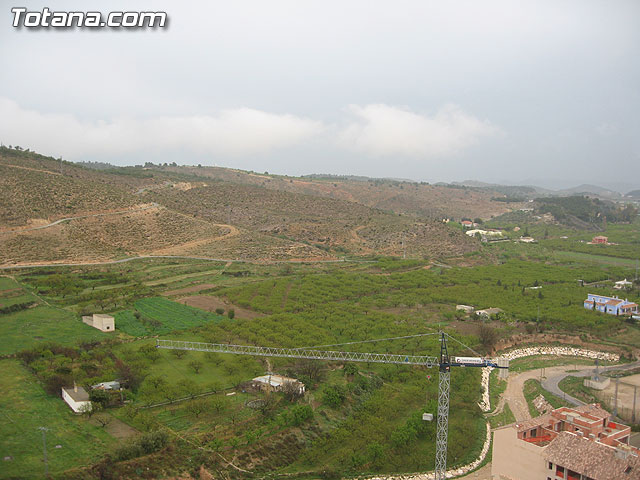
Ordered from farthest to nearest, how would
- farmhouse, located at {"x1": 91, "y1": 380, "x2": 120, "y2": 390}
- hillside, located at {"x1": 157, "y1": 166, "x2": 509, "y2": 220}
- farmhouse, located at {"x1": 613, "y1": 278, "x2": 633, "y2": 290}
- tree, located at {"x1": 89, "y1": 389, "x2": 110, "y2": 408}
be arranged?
hillside, located at {"x1": 157, "y1": 166, "x2": 509, "y2": 220} → farmhouse, located at {"x1": 613, "y1": 278, "x2": 633, "y2": 290} → farmhouse, located at {"x1": 91, "y1": 380, "x2": 120, "y2": 390} → tree, located at {"x1": 89, "y1": 389, "x2": 110, "y2": 408}

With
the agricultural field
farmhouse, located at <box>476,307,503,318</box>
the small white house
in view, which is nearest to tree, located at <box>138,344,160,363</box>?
the agricultural field

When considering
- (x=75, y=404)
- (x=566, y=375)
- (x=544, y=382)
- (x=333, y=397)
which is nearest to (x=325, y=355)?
(x=333, y=397)

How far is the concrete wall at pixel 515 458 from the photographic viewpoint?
18781 millimetres

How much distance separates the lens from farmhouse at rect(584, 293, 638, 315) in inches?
1657

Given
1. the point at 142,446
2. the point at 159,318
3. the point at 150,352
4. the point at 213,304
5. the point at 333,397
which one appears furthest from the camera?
the point at 213,304

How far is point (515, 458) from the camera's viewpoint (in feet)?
64.2

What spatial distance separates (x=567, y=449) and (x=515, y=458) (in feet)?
7.12

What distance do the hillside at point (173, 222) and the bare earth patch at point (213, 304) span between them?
1493 cm

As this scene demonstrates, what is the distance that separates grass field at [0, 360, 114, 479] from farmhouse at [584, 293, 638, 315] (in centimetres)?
3972

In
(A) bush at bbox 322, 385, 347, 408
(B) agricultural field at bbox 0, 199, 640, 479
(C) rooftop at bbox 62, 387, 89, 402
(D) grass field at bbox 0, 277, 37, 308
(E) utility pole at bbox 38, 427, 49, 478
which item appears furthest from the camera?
(D) grass field at bbox 0, 277, 37, 308

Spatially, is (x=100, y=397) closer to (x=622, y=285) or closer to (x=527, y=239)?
(x=622, y=285)

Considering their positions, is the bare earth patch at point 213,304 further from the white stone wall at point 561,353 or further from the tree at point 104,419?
the white stone wall at point 561,353

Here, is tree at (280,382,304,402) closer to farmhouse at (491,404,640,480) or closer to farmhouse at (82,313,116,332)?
farmhouse at (491,404,640,480)

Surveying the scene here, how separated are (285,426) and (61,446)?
8992mm
